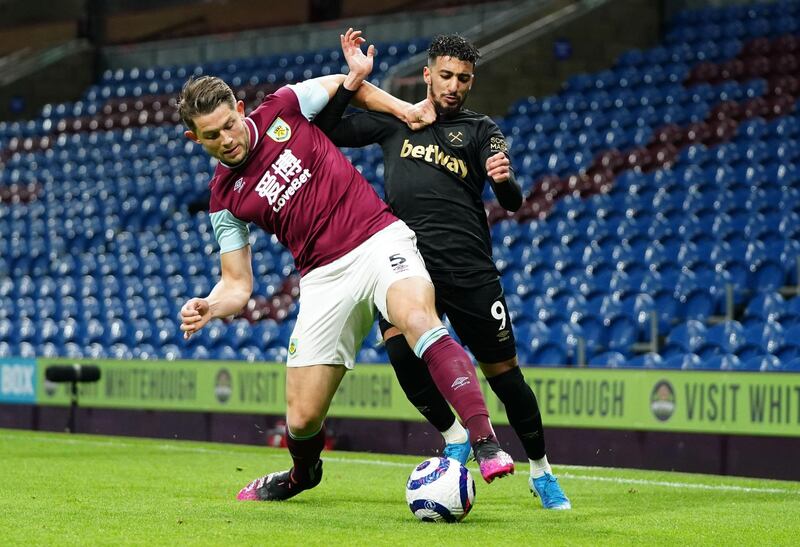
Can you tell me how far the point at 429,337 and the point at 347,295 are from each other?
52 cm

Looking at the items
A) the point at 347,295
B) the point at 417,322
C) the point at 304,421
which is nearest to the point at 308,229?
the point at 347,295

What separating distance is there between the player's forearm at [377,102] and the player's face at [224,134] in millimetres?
622

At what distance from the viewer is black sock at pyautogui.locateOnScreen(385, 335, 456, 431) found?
19.5ft

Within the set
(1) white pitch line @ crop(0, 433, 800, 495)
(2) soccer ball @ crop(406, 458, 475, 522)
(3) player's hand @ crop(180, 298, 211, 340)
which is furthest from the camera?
(1) white pitch line @ crop(0, 433, 800, 495)

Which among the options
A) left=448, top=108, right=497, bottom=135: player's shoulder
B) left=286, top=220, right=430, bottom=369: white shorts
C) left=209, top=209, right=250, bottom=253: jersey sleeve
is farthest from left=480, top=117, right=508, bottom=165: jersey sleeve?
left=209, top=209, right=250, bottom=253: jersey sleeve

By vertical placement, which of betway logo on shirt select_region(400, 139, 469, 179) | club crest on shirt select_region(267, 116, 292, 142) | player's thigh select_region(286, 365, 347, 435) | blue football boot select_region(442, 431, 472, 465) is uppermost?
club crest on shirt select_region(267, 116, 292, 142)

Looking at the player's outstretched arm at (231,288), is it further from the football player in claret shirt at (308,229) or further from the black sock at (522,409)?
the black sock at (522,409)

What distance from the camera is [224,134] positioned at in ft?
18.0

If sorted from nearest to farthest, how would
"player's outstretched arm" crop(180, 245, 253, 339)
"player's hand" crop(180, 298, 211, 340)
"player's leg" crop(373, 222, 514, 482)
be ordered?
"player's leg" crop(373, 222, 514, 482), "player's hand" crop(180, 298, 211, 340), "player's outstretched arm" crop(180, 245, 253, 339)

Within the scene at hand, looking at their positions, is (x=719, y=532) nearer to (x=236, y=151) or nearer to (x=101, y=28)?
(x=236, y=151)

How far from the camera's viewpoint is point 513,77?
18.5 m

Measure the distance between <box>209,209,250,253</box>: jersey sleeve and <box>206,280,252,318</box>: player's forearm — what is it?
0.17 meters

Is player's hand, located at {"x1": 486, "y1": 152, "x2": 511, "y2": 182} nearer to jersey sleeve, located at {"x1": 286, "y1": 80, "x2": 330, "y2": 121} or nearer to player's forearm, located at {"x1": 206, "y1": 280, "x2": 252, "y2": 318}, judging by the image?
jersey sleeve, located at {"x1": 286, "y1": 80, "x2": 330, "y2": 121}

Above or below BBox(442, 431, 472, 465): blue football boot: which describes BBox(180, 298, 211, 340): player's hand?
above
